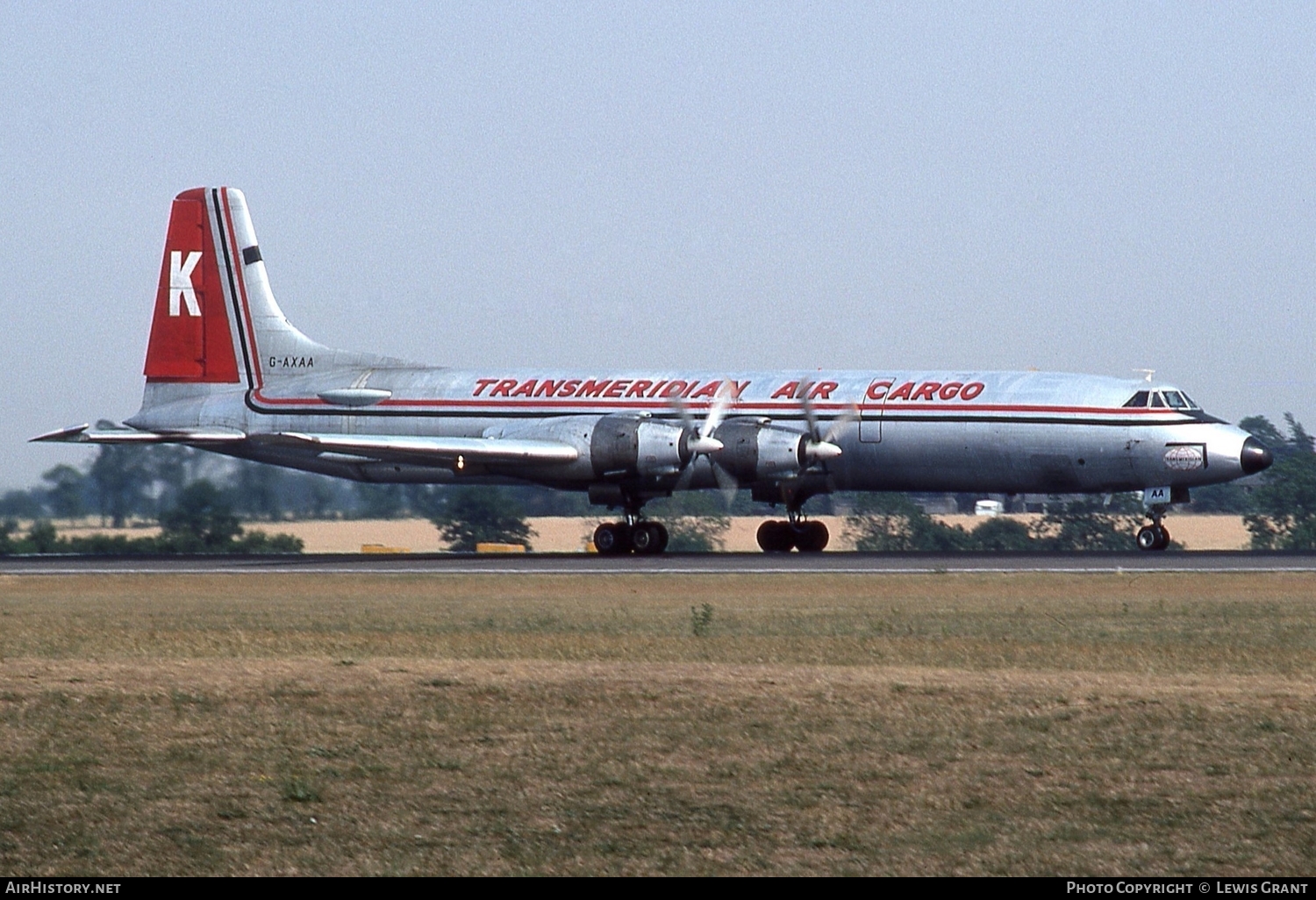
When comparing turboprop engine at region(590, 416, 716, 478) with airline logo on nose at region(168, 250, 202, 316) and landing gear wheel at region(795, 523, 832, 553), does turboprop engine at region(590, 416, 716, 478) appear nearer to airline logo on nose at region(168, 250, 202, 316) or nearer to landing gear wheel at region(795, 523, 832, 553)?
landing gear wheel at region(795, 523, 832, 553)

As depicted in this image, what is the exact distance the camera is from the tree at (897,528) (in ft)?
176

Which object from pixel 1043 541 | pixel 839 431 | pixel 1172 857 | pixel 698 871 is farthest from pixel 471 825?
pixel 1043 541

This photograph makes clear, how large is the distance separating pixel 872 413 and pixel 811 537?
4.24m

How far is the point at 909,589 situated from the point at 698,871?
1929cm

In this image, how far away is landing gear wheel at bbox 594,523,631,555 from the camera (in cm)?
4200

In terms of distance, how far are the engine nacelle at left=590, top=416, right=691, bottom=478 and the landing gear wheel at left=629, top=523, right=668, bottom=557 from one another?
1.85 meters

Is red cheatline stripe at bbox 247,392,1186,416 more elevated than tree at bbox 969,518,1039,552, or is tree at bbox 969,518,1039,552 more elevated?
red cheatline stripe at bbox 247,392,1186,416

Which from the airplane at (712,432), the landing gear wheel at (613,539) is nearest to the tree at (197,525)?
the airplane at (712,432)

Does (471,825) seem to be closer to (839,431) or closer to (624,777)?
(624,777)

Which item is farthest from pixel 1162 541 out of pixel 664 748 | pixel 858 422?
pixel 664 748

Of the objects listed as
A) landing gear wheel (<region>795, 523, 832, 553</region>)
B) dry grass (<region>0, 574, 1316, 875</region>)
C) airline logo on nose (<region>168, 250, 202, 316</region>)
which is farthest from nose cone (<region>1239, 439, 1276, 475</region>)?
airline logo on nose (<region>168, 250, 202, 316</region>)

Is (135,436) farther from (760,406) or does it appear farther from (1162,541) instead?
(1162,541)

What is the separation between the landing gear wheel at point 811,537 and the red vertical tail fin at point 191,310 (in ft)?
56.5

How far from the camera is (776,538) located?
43750 mm
